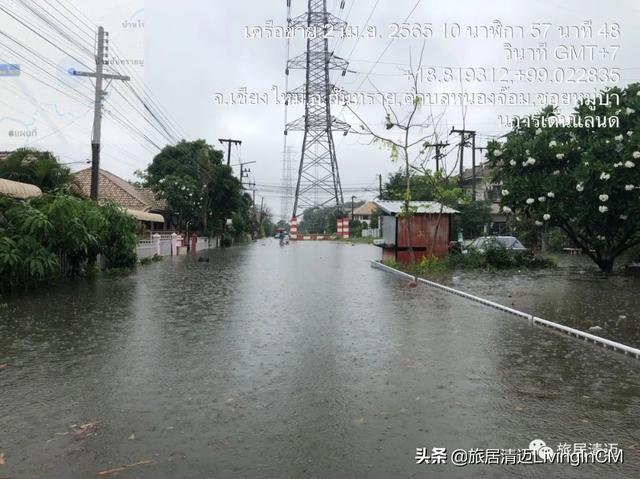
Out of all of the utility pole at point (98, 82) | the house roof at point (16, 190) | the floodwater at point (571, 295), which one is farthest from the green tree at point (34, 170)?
the floodwater at point (571, 295)

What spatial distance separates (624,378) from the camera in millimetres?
5855

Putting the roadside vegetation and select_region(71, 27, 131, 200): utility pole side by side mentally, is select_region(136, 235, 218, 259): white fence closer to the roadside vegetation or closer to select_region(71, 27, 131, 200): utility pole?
select_region(71, 27, 131, 200): utility pole

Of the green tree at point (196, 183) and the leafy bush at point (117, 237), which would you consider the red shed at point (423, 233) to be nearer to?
the leafy bush at point (117, 237)

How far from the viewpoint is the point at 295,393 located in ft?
17.3

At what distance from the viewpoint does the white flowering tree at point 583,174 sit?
16391mm

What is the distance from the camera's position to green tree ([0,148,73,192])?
725 inches

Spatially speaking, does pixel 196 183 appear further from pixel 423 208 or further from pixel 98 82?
pixel 423 208

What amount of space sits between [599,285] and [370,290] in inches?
248

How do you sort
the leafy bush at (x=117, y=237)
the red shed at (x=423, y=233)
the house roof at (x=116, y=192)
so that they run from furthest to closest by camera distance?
the house roof at (x=116, y=192) → the red shed at (x=423, y=233) → the leafy bush at (x=117, y=237)

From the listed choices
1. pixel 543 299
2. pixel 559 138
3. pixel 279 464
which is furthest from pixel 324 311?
pixel 559 138

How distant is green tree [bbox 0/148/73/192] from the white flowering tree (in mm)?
15382

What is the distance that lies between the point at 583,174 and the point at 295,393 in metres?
14.6

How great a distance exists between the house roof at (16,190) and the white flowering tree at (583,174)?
593 inches

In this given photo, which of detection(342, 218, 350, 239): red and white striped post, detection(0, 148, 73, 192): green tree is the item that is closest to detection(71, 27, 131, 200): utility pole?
detection(0, 148, 73, 192): green tree
